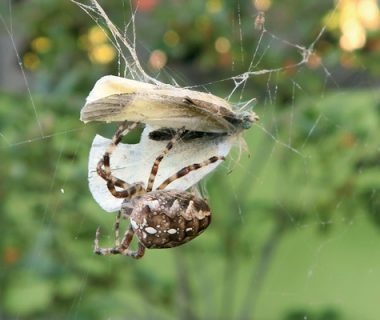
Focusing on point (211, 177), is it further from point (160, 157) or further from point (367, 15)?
point (160, 157)

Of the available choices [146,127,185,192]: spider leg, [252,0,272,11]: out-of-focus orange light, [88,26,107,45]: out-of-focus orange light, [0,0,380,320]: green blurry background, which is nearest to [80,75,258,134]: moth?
[146,127,185,192]: spider leg

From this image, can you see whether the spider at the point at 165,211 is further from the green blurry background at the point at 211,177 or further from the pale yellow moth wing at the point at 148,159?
the green blurry background at the point at 211,177

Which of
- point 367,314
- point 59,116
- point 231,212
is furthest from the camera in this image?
point 367,314

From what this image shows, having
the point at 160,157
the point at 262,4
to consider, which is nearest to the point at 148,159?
the point at 160,157

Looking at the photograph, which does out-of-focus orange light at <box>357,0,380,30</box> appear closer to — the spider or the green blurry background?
the green blurry background

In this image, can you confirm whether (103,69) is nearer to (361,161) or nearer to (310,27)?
(310,27)

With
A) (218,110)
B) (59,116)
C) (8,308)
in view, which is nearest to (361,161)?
(59,116)

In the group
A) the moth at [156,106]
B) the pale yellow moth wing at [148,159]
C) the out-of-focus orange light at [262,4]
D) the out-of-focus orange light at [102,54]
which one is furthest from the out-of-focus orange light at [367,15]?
the moth at [156,106]
